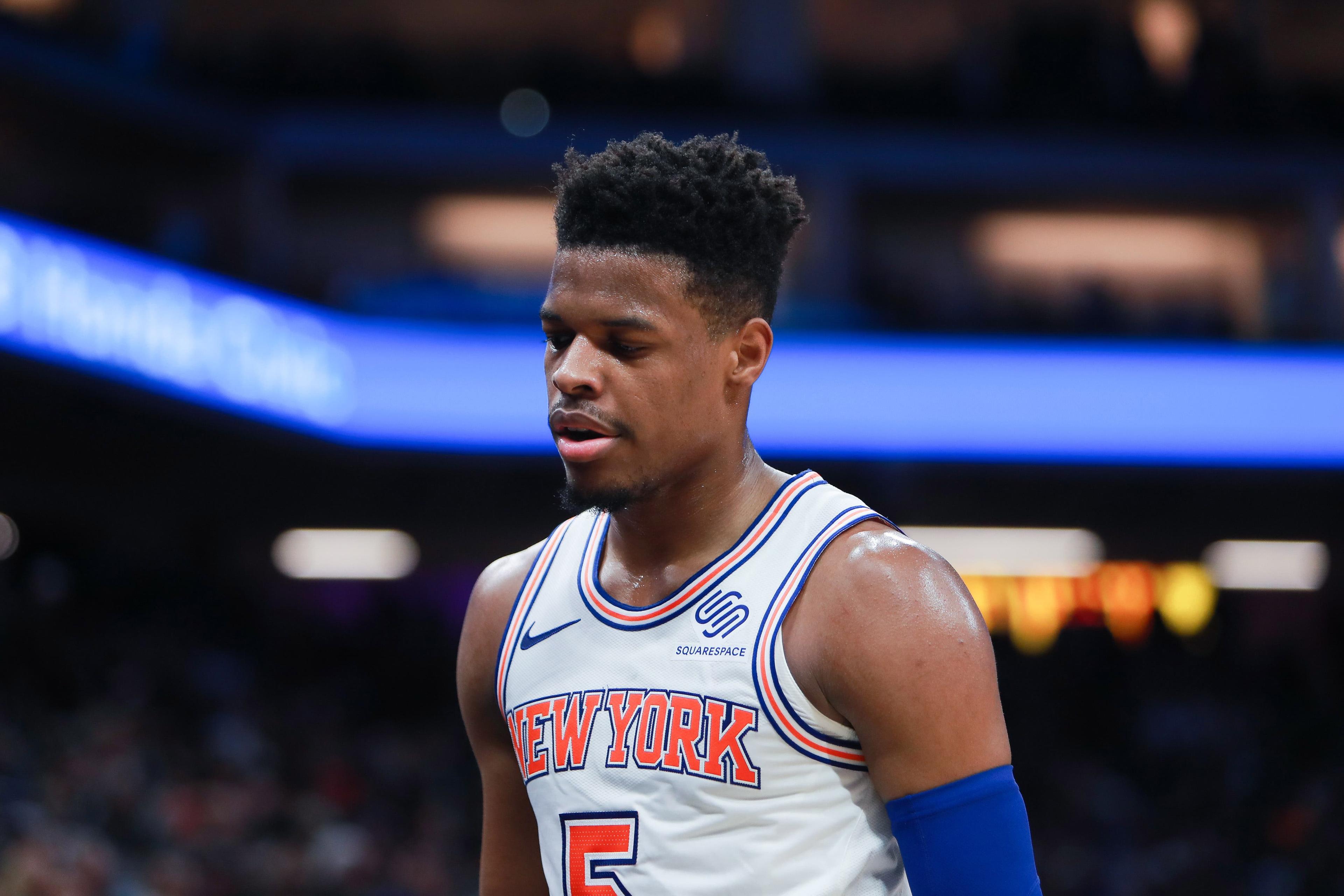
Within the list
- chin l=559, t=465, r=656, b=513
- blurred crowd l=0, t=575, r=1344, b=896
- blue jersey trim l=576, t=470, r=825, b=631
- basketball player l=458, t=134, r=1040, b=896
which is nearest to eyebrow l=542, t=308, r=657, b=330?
basketball player l=458, t=134, r=1040, b=896

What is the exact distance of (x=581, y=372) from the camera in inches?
81.4

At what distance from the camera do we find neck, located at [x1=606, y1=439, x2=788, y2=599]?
2223mm

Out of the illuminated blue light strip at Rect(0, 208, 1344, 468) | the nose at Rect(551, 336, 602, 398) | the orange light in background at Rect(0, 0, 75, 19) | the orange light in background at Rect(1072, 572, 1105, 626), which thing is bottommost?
the nose at Rect(551, 336, 602, 398)

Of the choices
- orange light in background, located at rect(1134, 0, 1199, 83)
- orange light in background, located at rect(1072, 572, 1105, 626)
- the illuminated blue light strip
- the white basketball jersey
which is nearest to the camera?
the white basketball jersey

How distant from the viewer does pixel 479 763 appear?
2543mm

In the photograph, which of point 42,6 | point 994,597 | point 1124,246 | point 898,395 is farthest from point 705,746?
point 1124,246

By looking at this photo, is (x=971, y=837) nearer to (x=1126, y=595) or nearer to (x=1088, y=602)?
(x=1088, y=602)

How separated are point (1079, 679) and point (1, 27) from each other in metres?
12.3

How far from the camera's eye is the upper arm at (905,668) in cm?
191

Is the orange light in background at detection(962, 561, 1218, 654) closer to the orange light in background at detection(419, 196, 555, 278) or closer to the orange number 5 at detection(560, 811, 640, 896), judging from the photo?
the orange light in background at detection(419, 196, 555, 278)

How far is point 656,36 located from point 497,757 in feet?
56.9

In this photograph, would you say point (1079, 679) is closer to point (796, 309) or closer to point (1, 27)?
point (796, 309)

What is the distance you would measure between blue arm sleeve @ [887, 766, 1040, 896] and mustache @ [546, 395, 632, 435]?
659mm

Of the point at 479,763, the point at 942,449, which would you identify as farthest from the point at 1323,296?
the point at 479,763
